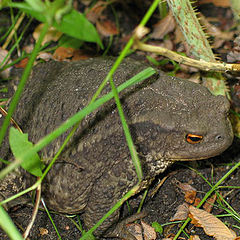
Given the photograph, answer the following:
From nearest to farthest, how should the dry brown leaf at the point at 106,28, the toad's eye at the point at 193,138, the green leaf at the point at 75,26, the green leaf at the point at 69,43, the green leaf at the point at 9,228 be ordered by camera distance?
the green leaf at the point at 9,228 < the green leaf at the point at 75,26 < the toad's eye at the point at 193,138 < the green leaf at the point at 69,43 < the dry brown leaf at the point at 106,28

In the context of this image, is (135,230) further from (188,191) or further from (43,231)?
(43,231)

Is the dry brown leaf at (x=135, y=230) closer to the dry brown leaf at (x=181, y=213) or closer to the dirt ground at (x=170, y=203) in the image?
the dirt ground at (x=170, y=203)

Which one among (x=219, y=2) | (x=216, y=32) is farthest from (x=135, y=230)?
(x=219, y=2)

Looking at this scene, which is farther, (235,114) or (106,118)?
(235,114)

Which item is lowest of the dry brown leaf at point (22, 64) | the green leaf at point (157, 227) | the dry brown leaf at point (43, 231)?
the green leaf at point (157, 227)

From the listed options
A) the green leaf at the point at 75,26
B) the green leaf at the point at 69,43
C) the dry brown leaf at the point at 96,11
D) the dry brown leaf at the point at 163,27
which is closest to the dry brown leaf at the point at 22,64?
the green leaf at the point at 69,43

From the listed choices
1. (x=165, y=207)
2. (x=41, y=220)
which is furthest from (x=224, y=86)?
(x=41, y=220)

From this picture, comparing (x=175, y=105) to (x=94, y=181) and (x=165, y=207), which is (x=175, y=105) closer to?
(x=94, y=181)
